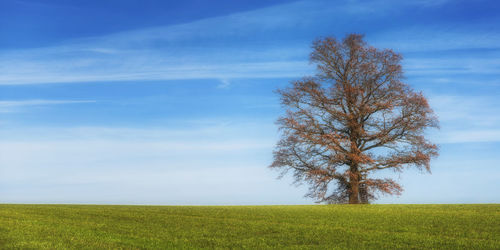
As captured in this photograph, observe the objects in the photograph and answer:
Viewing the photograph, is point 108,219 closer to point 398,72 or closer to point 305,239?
point 305,239

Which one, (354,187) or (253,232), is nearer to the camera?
(253,232)

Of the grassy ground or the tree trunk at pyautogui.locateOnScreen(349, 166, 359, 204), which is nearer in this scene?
the grassy ground

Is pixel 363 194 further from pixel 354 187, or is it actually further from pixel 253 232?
pixel 253 232

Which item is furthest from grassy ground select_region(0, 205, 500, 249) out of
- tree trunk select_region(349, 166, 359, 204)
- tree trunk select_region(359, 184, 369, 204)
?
tree trunk select_region(359, 184, 369, 204)

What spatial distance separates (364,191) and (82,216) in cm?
1967

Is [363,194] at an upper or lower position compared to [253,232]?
upper

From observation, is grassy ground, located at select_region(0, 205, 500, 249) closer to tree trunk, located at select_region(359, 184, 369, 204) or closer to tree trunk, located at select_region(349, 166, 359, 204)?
tree trunk, located at select_region(349, 166, 359, 204)

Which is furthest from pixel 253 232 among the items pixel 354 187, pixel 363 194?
pixel 363 194

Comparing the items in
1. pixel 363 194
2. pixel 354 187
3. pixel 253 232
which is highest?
pixel 354 187

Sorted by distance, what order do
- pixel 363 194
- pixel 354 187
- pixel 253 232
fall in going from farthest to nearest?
pixel 363 194, pixel 354 187, pixel 253 232

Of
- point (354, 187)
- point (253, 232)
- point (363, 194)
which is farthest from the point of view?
point (363, 194)

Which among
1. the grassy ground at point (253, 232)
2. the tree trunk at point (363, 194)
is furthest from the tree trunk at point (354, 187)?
the grassy ground at point (253, 232)

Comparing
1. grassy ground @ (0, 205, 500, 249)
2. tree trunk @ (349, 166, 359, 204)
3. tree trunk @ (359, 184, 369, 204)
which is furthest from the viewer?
tree trunk @ (359, 184, 369, 204)

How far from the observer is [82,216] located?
2027 centimetres
